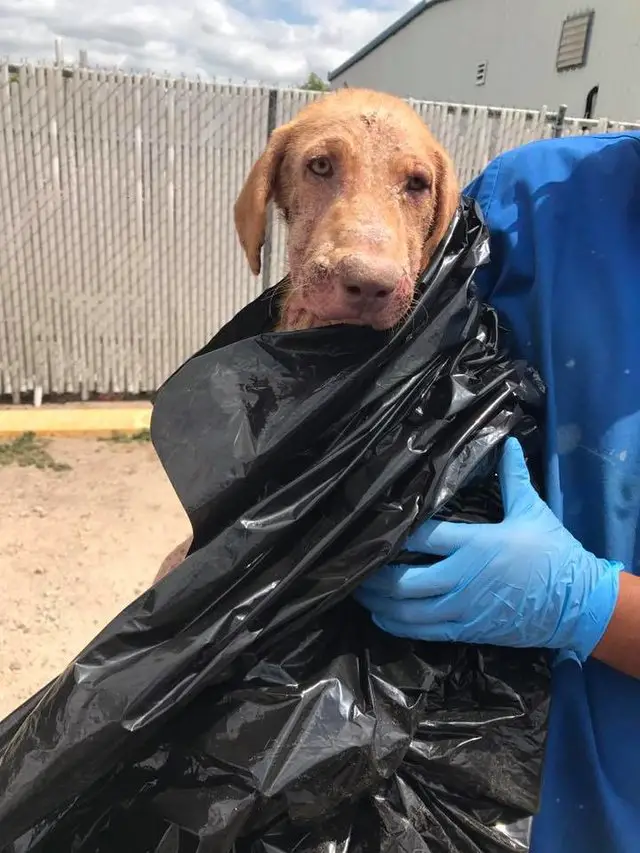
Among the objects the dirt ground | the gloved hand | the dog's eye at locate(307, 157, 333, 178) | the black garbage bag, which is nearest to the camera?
the black garbage bag

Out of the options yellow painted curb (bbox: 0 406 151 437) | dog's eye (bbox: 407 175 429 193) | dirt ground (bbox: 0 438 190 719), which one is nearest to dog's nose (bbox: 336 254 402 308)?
dog's eye (bbox: 407 175 429 193)

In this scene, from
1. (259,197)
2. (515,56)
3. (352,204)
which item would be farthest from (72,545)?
(515,56)

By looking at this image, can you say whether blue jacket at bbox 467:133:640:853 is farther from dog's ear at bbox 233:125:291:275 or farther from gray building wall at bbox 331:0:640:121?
gray building wall at bbox 331:0:640:121

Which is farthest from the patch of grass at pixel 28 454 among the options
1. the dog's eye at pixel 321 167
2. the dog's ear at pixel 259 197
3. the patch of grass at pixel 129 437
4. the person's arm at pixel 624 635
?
the person's arm at pixel 624 635

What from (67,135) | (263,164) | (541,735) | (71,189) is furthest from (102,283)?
(541,735)

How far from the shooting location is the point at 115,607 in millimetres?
3918

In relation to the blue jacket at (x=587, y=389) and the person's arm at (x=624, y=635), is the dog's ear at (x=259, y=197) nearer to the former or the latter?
the blue jacket at (x=587, y=389)

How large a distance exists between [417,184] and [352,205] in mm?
263

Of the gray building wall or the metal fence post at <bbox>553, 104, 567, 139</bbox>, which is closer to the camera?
the metal fence post at <bbox>553, 104, 567, 139</bbox>

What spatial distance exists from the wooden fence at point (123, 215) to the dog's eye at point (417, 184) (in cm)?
397

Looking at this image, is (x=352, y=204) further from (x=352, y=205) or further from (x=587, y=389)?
(x=587, y=389)

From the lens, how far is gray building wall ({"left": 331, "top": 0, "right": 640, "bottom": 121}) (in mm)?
10453

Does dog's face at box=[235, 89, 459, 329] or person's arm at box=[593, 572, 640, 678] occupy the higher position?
dog's face at box=[235, 89, 459, 329]

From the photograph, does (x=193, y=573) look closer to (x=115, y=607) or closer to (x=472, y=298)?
(x=472, y=298)
